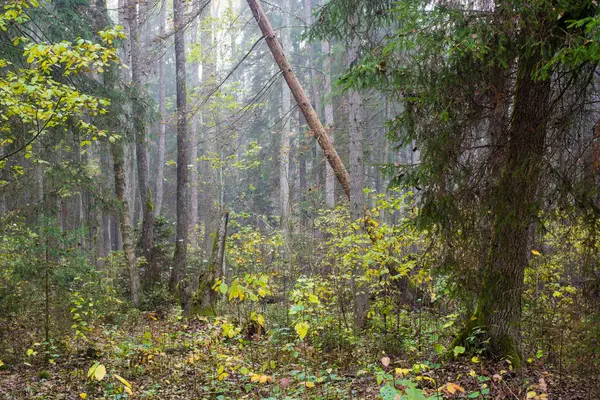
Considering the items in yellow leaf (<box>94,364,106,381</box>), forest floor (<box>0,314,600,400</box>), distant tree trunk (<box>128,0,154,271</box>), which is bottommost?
forest floor (<box>0,314,600,400</box>)

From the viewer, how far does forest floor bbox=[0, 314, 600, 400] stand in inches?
191

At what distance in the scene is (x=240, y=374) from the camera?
6.51m

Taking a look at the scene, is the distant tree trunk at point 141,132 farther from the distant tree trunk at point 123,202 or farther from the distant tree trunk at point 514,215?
the distant tree trunk at point 514,215

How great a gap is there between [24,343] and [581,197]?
890cm

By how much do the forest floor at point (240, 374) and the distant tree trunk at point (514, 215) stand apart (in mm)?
478

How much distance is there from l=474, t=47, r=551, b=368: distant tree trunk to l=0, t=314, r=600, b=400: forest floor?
48cm

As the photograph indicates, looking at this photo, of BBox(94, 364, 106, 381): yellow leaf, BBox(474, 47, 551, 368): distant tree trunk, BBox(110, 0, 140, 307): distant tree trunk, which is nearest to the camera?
BBox(94, 364, 106, 381): yellow leaf

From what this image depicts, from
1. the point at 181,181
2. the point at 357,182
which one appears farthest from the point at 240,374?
the point at 181,181

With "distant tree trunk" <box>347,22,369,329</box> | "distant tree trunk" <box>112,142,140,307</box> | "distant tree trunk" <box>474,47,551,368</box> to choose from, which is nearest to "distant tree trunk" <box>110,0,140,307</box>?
"distant tree trunk" <box>112,142,140,307</box>

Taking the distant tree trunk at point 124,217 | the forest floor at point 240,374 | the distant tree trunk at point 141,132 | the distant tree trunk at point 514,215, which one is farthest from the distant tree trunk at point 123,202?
the distant tree trunk at point 514,215

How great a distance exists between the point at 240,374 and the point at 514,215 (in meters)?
4.29

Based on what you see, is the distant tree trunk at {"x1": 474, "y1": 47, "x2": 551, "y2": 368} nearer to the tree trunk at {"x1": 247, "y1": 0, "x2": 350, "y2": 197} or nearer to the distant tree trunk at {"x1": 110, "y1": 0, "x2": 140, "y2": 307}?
the tree trunk at {"x1": 247, "y1": 0, "x2": 350, "y2": 197}

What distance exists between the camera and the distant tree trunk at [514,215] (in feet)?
16.5

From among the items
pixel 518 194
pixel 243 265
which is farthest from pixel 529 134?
pixel 243 265
